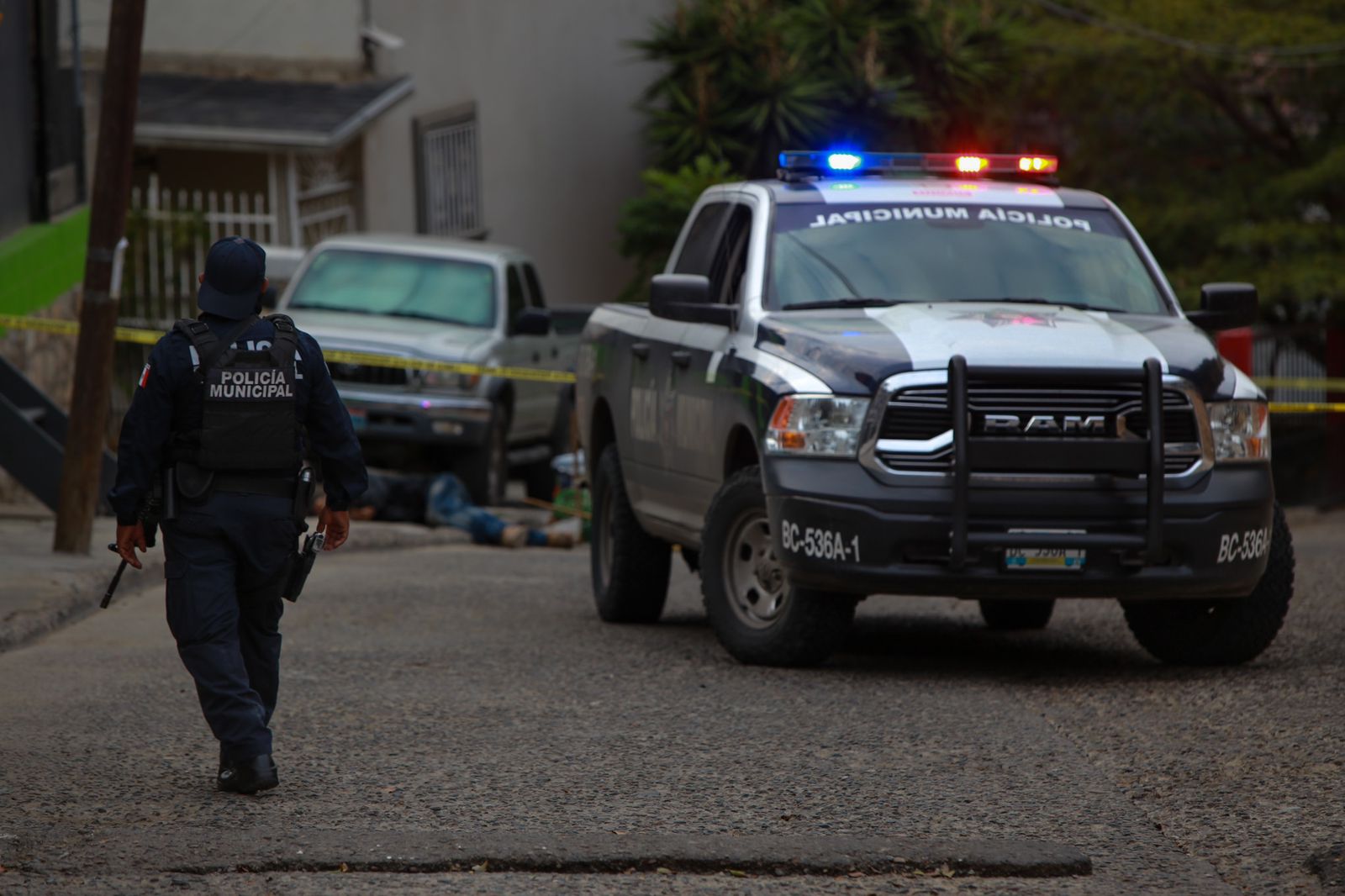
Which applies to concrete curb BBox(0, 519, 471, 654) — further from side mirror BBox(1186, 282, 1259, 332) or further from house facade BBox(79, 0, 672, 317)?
house facade BBox(79, 0, 672, 317)

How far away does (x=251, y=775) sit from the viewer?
585cm

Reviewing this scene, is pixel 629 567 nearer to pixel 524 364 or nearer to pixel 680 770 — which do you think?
pixel 680 770

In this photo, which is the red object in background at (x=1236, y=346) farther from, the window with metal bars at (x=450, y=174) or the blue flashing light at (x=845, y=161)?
the blue flashing light at (x=845, y=161)

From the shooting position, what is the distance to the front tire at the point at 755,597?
26.5 ft

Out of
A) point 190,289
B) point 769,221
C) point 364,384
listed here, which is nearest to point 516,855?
point 769,221

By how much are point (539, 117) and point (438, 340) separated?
36.2 ft

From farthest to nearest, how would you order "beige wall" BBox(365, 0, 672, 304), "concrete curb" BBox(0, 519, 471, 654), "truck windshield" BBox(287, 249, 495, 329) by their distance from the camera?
"beige wall" BBox(365, 0, 672, 304)
"truck windshield" BBox(287, 249, 495, 329)
"concrete curb" BBox(0, 519, 471, 654)

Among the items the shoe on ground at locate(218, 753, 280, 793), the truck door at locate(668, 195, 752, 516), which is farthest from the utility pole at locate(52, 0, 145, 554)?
the shoe on ground at locate(218, 753, 280, 793)

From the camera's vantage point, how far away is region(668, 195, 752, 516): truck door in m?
8.77

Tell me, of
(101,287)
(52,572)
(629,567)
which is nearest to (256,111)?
(101,287)

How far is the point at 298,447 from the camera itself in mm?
6066

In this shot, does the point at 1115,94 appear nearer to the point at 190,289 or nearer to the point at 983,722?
the point at 190,289

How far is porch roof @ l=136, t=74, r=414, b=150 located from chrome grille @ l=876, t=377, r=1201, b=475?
520 inches

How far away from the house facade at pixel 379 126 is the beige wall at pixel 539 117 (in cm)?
3
